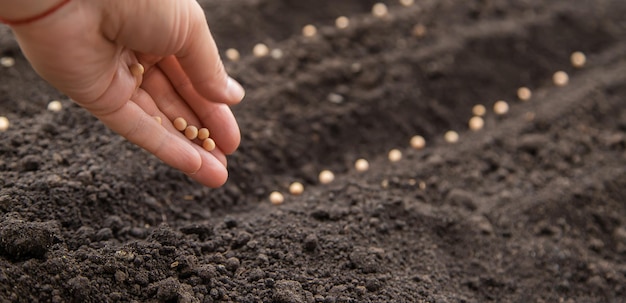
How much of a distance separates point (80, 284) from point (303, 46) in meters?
1.49

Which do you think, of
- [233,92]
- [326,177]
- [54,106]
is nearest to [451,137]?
[326,177]

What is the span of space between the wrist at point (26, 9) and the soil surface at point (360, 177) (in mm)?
521

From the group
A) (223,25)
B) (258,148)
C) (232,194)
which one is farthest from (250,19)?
(232,194)

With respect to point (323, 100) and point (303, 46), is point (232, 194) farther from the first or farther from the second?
point (303, 46)

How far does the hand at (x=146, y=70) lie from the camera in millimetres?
1188

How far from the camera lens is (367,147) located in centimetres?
228

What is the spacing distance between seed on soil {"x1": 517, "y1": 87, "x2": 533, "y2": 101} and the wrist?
1.98 m

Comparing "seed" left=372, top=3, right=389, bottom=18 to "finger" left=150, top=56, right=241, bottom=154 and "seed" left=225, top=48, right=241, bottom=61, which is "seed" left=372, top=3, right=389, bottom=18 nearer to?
"seed" left=225, top=48, right=241, bottom=61

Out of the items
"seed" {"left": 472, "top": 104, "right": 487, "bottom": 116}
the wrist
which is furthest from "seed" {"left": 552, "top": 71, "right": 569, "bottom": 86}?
the wrist

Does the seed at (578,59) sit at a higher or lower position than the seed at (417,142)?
higher

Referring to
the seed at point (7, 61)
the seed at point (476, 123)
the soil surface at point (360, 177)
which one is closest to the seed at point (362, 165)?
the soil surface at point (360, 177)

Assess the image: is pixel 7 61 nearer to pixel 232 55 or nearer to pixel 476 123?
pixel 232 55

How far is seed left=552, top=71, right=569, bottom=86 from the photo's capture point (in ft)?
8.65

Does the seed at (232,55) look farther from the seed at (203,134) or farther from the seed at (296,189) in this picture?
the seed at (203,134)
